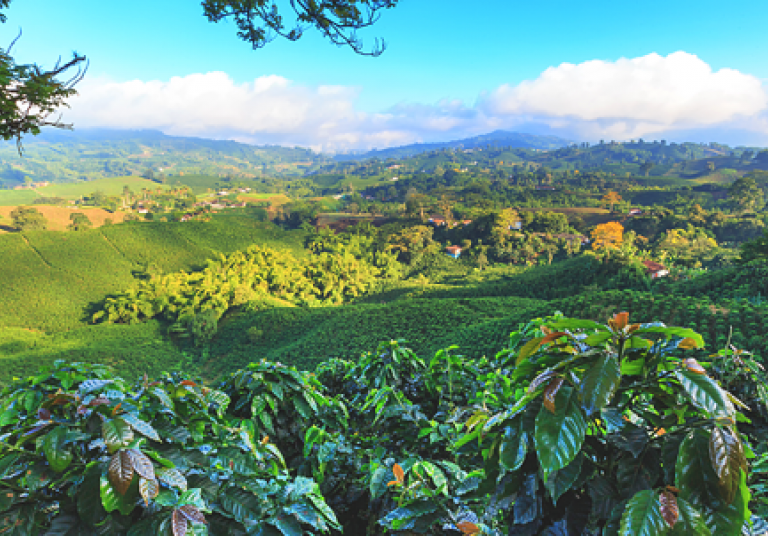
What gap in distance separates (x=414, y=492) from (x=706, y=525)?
30.8 inches

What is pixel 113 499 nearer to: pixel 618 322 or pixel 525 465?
pixel 525 465

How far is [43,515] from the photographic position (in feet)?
2.75

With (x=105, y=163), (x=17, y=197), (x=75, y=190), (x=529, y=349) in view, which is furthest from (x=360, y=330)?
(x=105, y=163)

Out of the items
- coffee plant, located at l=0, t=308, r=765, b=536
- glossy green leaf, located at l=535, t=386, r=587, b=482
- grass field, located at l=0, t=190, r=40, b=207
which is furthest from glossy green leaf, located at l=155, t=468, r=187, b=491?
grass field, located at l=0, t=190, r=40, b=207

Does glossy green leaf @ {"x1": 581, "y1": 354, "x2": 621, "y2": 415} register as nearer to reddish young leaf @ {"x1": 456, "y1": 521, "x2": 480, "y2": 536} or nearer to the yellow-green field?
reddish young leaf @ {"x1": 456, "y1": 521, "x2": 480, "y2": 536}

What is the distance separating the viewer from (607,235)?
1228 inches

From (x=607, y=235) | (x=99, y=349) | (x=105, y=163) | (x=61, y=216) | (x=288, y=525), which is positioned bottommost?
(x=99, y=349)

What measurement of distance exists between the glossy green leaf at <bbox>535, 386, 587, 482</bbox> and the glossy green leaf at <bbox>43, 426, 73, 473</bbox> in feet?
3.38

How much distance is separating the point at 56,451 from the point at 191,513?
0.34 meters

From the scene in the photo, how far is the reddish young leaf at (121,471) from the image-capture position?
75 cm

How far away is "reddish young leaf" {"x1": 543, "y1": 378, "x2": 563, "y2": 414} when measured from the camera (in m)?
0.66

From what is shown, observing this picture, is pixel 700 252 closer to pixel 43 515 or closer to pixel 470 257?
pixel 470 257

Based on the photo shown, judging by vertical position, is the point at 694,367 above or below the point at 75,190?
below

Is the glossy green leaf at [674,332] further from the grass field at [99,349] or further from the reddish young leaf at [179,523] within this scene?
the grass field at [99,349]
